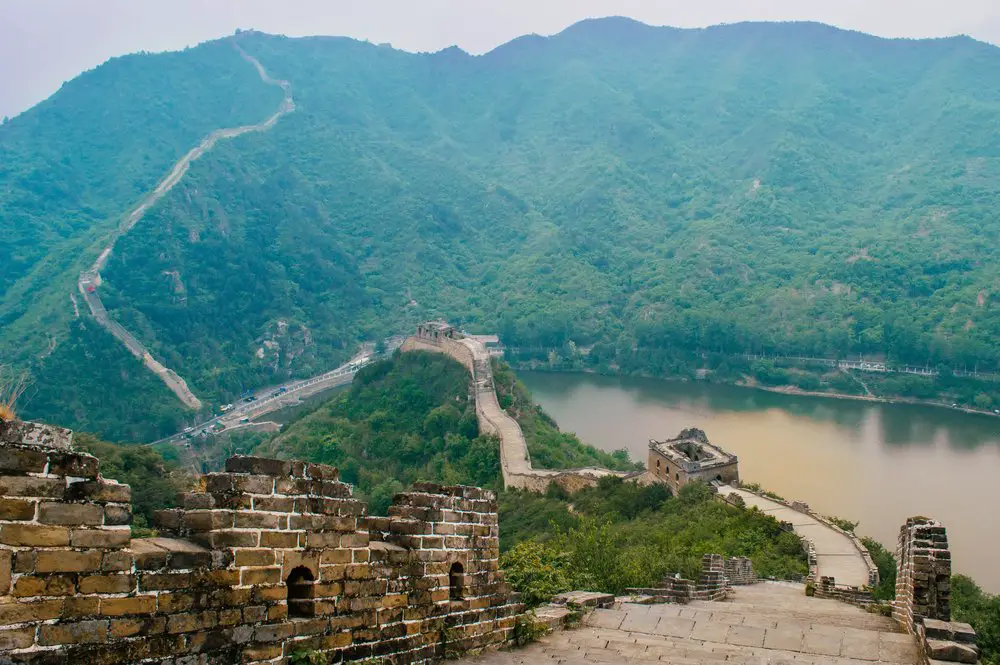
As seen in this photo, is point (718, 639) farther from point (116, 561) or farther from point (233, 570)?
point (116, 561)

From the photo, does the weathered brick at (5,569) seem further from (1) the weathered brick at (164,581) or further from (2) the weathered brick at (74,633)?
(1) the weathered brick at (164,581)

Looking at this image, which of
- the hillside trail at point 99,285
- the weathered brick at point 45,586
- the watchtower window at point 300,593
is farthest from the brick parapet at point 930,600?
the hillside trail at point 99,285

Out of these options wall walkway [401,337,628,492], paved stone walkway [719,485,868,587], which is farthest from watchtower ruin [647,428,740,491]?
wall walkway [401,337,628,492]

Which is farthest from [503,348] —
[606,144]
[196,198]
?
[606,144]

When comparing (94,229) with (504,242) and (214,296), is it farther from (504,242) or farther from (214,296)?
(504,242)

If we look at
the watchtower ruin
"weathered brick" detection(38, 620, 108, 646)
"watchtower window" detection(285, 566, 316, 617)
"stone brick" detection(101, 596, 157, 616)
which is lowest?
the watchtower ruin

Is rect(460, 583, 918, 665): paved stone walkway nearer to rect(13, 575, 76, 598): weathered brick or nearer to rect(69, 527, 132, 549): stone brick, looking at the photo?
rect(69, 527, 132, 549): stone brick
